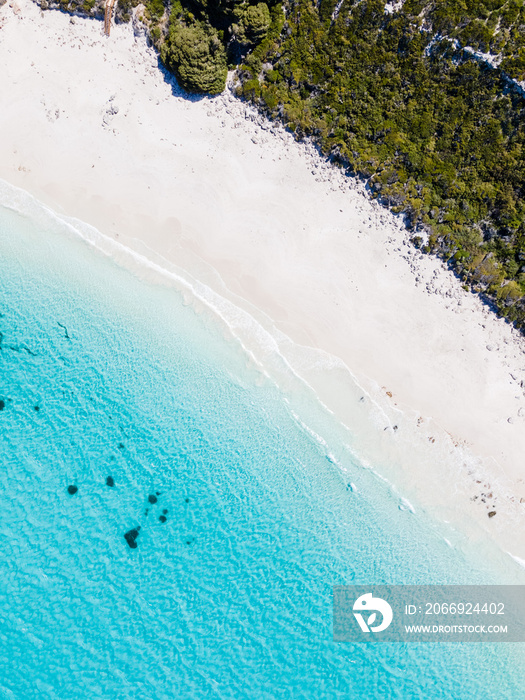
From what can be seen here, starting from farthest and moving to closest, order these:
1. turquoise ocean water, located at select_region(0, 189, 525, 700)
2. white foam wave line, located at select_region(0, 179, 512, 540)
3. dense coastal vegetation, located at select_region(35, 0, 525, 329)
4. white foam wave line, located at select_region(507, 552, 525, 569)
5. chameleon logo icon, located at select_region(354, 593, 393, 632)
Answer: white foam wave line, located at select_region(507, 552, 525, 569)
white foam wave line, located at select_region(0, 179, 512, 540)
chameleon logo icon, located at select_region(354, 593, 393, 632)
turquoise ocean water, located at select_region(0, 189, 525, 700)
dense coastal vegetation, located at select_region(35, 0, 525, 329)

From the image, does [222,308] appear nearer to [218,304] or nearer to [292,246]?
[218,304]

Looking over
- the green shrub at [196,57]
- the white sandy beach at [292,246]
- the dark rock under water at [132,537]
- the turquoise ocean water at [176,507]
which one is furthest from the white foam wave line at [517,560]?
the green shrub at [196,57]

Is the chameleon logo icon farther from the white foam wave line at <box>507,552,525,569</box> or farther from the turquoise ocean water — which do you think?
the white foam wave line at <box>507,552,525,569</box>

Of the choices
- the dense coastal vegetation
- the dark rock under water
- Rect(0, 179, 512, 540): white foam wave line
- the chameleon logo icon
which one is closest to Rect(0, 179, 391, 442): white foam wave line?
Rect(0, 179, 512, 540): white foam wave line

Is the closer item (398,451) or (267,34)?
(267,34)

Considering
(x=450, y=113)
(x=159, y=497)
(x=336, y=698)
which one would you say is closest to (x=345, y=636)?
(x=336, y=698)

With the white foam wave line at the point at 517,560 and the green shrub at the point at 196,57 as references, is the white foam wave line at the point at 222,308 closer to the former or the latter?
the white foam wave line at the point at 517,560

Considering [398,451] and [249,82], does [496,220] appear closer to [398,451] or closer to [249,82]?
[398,451]
